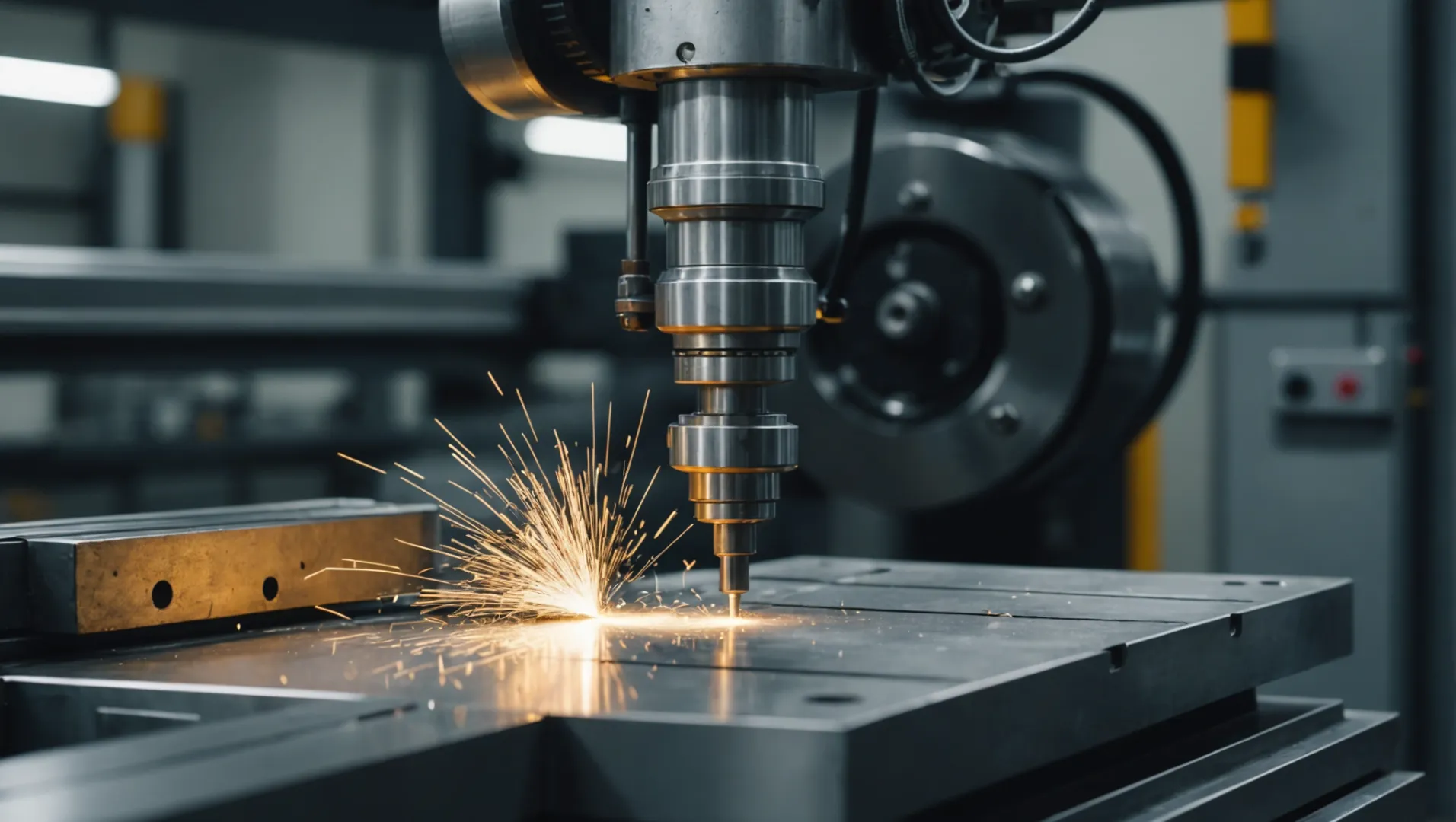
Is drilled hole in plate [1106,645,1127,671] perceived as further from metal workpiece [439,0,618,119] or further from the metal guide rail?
metal workpiece [439,0,618,119]

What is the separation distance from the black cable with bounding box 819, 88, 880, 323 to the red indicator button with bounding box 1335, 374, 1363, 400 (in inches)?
70.4

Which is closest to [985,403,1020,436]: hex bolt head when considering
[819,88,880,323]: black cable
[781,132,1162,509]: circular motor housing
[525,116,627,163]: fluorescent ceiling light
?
[781,132,1162,509]: circular motor housing

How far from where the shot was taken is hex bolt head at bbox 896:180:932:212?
158cm

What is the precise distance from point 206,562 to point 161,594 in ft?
0.12

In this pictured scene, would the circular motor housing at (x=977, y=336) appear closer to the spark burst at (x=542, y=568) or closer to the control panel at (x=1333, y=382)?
the spark burst at (x=542, y=568)

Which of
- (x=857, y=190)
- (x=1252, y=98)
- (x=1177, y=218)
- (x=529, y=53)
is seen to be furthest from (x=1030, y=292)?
(x=1252, y=98)

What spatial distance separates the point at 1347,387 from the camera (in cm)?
281

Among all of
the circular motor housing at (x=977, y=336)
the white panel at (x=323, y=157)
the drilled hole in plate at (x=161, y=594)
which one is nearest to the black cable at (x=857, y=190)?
the circular motor housing at (x=977, y=336)

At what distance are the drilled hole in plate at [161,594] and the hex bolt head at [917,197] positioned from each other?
81 cm

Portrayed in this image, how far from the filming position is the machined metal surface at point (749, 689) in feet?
2.22

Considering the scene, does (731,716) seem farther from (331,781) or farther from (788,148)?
(788,148)

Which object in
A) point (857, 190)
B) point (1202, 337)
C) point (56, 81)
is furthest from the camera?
point (56, 81)

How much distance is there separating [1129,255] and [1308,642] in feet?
1.77

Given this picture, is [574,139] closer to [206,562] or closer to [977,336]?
[977,336]
